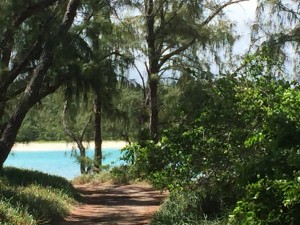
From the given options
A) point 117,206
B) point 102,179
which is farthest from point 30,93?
point 102,179

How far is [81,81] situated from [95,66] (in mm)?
584

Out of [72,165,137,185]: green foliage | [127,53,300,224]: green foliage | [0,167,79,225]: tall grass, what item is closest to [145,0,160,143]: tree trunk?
[72,165,137,185]: green foliage

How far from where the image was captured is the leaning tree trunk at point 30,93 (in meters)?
9.48

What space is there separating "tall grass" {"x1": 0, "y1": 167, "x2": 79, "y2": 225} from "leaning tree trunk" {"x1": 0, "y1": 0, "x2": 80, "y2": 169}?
88cm

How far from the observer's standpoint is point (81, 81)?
1356 centimetres

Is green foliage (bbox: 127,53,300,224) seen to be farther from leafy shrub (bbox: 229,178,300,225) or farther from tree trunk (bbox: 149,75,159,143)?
tree trunk (bbox: 149,75,159,143)

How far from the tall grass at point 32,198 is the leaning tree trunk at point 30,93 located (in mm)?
883

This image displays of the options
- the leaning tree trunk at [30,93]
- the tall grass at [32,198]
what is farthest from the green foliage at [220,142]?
the leaning tree trunk at [30,93]

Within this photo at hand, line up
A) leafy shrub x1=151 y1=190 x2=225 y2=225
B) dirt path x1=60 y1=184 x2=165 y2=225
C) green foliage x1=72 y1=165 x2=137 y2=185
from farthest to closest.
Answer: green foliage x1=72 y1=165 x2=137 y2=185
dirt path x1=60 y1=184 x2=165 y2=225
leafy shrub x1=151 y1=190 x2=225 y2=225

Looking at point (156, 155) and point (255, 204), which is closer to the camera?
point (255, 204)

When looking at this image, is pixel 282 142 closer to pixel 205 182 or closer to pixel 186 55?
pixel 205 182

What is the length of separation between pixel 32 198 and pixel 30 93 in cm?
207

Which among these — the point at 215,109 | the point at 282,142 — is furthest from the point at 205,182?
the point at 282,142

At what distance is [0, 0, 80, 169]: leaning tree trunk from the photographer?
31.1 feet
